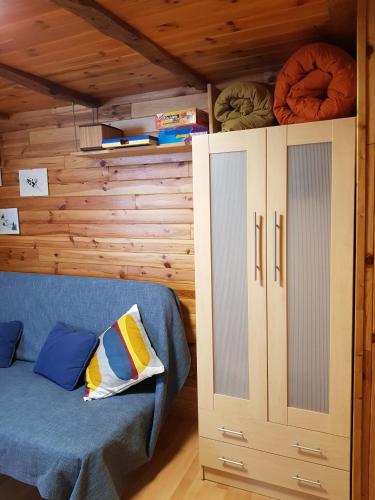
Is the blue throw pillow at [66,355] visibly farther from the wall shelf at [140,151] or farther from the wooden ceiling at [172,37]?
the wooden ceiling at [172,37]

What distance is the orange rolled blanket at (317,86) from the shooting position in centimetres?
172

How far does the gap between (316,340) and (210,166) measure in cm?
97

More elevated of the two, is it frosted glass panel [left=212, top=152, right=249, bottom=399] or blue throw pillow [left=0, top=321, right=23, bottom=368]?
frosted glass panel [left=212, top=152, right=249, bottom=399]

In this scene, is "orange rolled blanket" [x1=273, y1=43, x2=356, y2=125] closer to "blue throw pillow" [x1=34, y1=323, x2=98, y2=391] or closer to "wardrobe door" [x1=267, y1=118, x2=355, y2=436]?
"wardrobe door" [x1=267, y1=118, x2=355, y2=436]

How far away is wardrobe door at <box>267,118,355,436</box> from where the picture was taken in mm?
1752

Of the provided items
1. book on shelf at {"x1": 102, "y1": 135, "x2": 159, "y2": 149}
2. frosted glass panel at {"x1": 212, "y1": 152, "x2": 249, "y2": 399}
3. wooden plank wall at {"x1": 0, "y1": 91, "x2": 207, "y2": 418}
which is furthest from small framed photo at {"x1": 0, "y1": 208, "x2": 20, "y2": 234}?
frosted glass panel at {"x1": 212, "y1": 152, "x2": 249, "y2": 399}

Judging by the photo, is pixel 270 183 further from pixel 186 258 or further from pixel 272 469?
pixel 272 469

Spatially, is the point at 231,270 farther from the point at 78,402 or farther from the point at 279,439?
the point at 78,402

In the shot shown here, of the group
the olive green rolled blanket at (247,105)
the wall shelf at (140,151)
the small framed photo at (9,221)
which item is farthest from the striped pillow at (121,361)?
the small framed photo at (9,221)

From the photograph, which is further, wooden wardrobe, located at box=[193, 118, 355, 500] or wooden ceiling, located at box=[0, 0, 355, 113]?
wooden wardrobe, located at box=[193, 118, 355, 500]

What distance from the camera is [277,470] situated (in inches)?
79.0

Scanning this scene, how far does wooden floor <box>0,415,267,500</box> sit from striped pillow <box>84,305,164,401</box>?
497 millimetres

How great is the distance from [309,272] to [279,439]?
845 millimetres

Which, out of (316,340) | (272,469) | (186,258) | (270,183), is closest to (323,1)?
(270,183)
